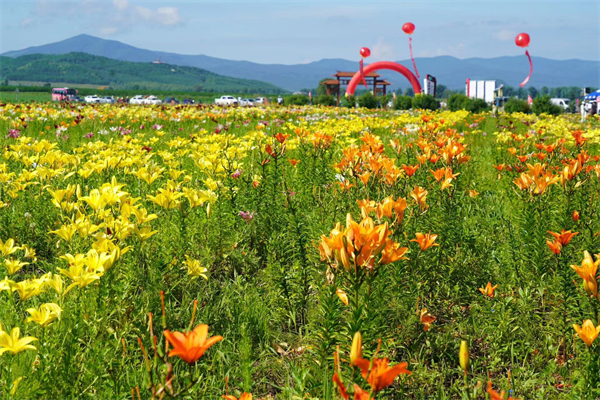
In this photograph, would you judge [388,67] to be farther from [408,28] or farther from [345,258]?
[345,258]

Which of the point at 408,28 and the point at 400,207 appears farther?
the point at 408,28

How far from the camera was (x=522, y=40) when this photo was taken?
17.7 metres

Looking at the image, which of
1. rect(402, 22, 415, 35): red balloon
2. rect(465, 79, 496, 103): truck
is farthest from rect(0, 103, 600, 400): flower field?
rect(465, 79, 496, 103): truck

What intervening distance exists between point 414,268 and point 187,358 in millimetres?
1510

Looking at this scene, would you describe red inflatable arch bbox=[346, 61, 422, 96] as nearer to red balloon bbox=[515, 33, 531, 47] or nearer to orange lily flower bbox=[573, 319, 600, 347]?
red balloon bbox=[515, 33, 531, 47]

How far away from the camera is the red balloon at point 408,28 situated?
25.4m

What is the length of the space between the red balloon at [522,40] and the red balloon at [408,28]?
8.05m

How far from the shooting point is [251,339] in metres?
2.12

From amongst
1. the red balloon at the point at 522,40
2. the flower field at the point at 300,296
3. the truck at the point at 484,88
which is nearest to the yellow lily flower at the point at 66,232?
the flower field at the point at 300,296

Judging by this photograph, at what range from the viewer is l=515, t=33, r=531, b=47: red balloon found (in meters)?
17.3

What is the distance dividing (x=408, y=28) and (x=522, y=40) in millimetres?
8990

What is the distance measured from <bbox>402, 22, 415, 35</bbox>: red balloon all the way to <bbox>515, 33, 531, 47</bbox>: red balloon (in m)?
8.05

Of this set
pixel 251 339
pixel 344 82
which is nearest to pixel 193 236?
pixel 251 339

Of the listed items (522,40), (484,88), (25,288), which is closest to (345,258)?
(25,288)
